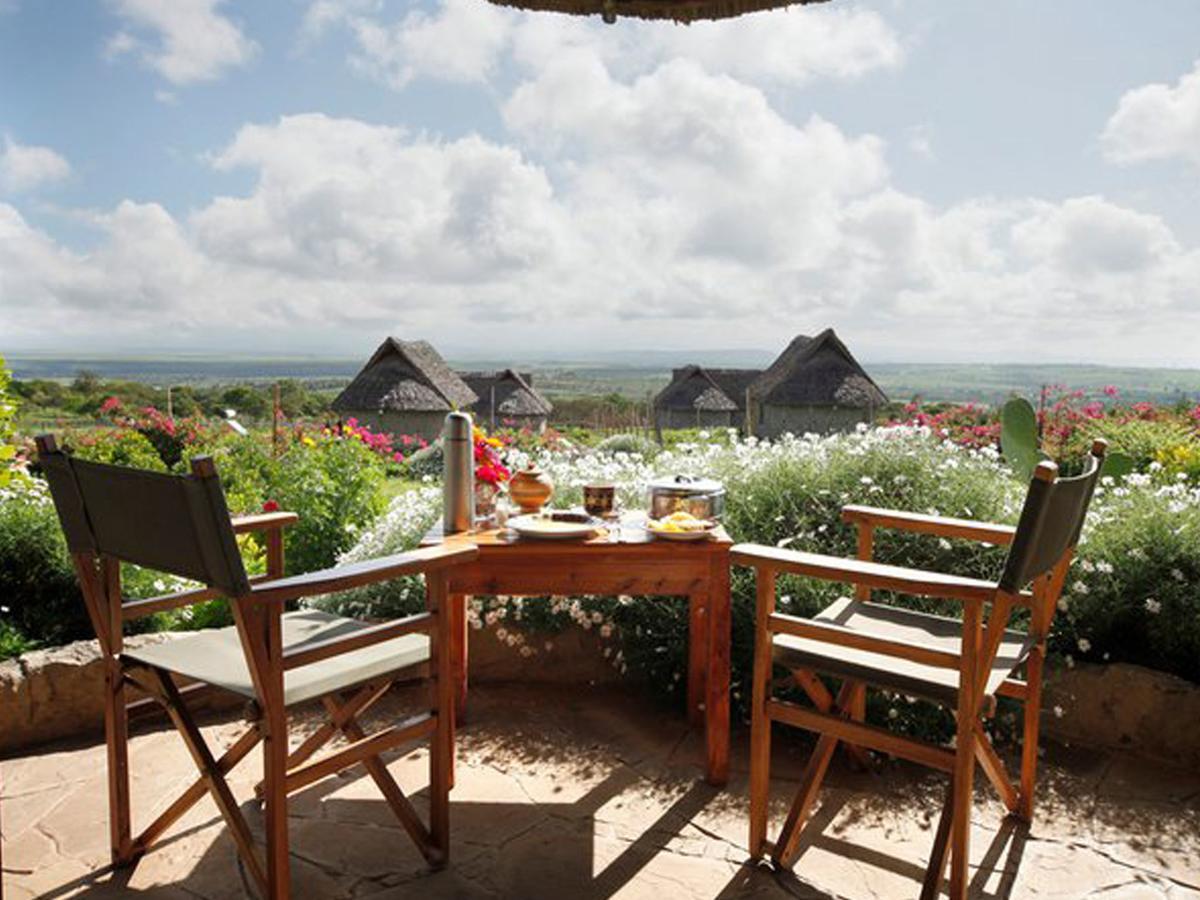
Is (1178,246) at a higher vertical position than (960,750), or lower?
higher

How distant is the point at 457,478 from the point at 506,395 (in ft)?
85.7

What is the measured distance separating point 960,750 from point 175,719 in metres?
1.66

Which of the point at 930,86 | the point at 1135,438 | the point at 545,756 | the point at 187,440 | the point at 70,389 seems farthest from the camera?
the point at 70,389

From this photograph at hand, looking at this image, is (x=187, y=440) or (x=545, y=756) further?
(x=187, y=440)

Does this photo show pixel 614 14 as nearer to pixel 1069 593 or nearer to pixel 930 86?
pixel 1069 593

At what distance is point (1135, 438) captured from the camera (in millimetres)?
7816

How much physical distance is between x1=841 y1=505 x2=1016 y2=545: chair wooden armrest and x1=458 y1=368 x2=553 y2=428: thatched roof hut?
25.1m

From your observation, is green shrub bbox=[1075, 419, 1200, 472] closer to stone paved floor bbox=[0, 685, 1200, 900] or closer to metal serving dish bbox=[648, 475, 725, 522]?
stone paved floor bbox=[0, 685, 1200, 900]

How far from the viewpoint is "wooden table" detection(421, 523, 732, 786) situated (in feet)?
8.20

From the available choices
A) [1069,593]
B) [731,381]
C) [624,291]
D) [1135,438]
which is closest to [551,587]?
[1069,593]

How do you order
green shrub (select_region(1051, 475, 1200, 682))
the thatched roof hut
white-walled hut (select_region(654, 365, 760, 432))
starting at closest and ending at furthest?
green shrub (select_region(1051, 475, 1200, 682)) → the thatched roof hut → white-walled hut (select_region(654, 365, 760, 432))

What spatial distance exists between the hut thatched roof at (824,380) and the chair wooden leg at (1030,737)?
21236 millimetres

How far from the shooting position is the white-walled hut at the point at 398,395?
23453 millimetres

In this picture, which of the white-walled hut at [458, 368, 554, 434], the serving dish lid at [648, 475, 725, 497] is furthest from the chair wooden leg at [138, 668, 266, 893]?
the white-walled hut at [458, 368, 554, 434]
